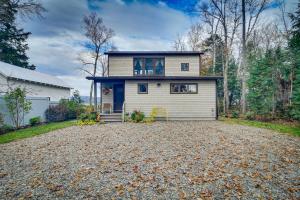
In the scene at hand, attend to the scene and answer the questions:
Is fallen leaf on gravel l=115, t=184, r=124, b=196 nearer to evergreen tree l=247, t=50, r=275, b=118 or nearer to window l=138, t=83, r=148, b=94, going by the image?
window l=138, t=83, r=148, b=94

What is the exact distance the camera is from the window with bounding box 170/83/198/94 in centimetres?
1580

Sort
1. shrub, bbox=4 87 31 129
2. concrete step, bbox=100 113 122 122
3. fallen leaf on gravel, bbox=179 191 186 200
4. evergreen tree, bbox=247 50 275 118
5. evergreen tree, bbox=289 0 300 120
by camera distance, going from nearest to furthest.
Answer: fallen leaf on gravel, bbox=179 191 186 200
shrub, bbox=4 87 31 129
evergreen tree, bbox=289 0 300 120
concrete step, bbox=100 113 122 122
evergreen tree, bbox=247 50 275 118

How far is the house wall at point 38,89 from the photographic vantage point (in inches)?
613

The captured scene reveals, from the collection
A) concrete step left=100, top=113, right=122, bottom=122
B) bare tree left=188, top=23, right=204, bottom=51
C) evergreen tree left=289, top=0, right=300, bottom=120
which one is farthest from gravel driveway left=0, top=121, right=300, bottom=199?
bare tree left=188, top=23, right=204, bottom=51

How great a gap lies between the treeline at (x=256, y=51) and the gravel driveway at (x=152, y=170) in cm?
1100

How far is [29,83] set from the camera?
17719mm

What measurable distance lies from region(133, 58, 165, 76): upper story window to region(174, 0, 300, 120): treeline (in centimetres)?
861

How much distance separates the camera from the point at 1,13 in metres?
7.97

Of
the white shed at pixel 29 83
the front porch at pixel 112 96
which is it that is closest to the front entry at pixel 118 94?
the front porch at pixel 112 96

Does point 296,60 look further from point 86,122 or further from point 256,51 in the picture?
point 86,122

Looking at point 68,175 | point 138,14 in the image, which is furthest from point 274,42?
point 68,175

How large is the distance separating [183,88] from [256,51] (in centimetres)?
→ 1797

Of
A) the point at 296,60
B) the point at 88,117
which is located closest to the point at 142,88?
the point at 88,117

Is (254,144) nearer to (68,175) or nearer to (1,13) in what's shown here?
(68,175)
